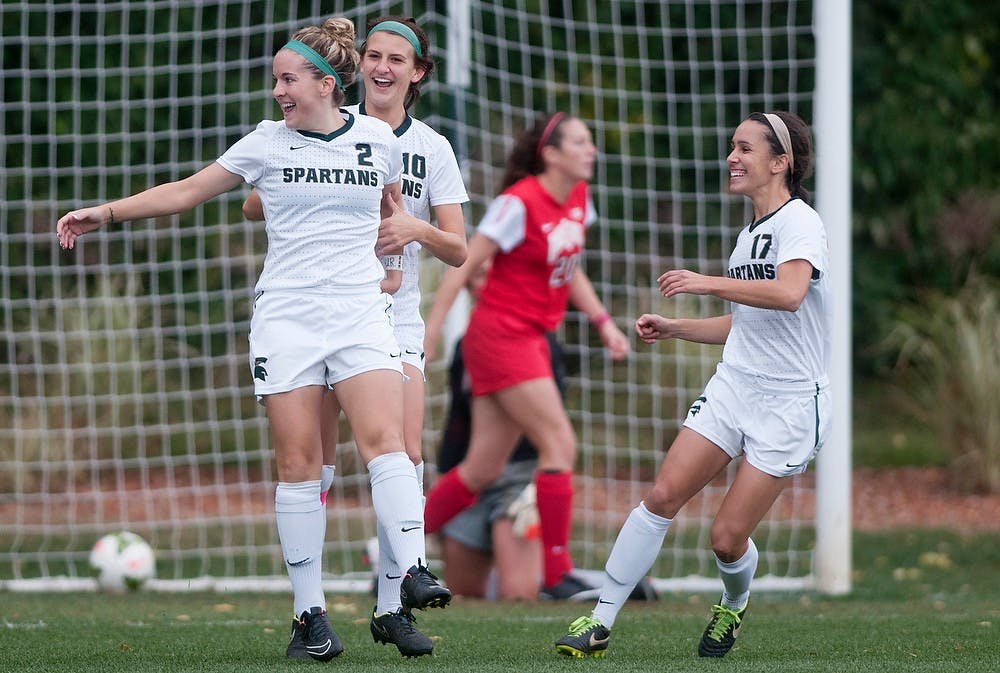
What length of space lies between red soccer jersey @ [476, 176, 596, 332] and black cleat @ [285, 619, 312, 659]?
2.56 meters

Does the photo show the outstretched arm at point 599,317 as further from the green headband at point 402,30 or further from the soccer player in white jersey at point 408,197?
the green headband at point 402,30

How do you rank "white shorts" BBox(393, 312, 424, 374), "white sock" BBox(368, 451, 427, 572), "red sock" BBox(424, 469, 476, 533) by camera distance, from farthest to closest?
"red sock" BBox(424, 469, 476, 533) → "white shorts" BBox(393, 312, 424, 374) → "white sock" BBox(368, 451, 427, 572)

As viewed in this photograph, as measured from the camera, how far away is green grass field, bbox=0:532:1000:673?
432 centimetres

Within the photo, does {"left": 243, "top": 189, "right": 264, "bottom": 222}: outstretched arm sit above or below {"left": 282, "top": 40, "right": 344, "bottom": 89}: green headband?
below

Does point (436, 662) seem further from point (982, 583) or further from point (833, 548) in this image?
point (982, 583)

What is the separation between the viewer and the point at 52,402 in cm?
957

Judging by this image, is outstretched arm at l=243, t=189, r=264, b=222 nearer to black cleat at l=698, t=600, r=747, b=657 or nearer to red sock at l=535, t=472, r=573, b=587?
black cleat at l=698, t=600, r=747, b=657

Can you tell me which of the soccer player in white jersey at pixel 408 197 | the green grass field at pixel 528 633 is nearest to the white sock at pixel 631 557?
the green grass field at pixel 528 633

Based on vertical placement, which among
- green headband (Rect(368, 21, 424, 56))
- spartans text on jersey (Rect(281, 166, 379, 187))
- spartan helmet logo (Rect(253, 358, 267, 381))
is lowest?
spartan helmet logo (Rect(253, 358, 267, 381))

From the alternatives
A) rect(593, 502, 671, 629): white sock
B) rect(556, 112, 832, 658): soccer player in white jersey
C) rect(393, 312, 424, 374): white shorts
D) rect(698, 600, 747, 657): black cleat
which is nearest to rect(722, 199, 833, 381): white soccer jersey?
rect(556, 112, 832, 658): soccer player in white jersey

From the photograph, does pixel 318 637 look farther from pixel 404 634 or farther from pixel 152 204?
pixel 152 204

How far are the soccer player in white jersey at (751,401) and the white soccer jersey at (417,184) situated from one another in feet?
2.47

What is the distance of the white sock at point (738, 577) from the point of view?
4.58m

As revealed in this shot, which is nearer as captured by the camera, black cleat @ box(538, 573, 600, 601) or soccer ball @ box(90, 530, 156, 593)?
black cleat @ box(538, 573, 600, 601)
